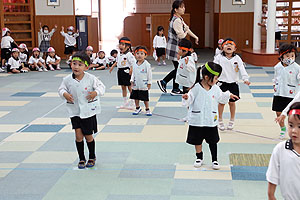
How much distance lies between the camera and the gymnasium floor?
180 inches

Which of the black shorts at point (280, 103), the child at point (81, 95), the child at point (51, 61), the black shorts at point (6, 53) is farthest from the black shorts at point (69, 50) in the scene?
the child at point (81, 95)

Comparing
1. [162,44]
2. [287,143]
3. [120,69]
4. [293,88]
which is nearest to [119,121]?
[120,69]

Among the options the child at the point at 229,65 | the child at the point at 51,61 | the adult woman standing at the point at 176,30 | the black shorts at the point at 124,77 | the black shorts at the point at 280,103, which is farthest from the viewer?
the child at the point at 51,61

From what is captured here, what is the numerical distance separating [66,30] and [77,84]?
44.8 ft

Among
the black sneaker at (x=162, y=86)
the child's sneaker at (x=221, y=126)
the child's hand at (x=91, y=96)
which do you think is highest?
the child's hand at (x=91, y=96)

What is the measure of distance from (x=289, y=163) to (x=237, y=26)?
56.3 ft

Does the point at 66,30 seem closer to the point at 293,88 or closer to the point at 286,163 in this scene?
the point at 293,88

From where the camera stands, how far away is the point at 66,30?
1819 cm

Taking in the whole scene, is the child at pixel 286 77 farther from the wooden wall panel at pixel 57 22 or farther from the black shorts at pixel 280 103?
the wooden wall panel at pixel 57 22

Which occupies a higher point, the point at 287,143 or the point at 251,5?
the point at 251,5

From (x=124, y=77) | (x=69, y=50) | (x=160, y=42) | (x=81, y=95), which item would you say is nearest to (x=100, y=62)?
(x=160, y=42)

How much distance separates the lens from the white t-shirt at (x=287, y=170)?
9.11 ft

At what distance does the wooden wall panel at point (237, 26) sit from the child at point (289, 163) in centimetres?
1710

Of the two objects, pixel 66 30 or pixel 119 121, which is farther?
pixel 66 30
